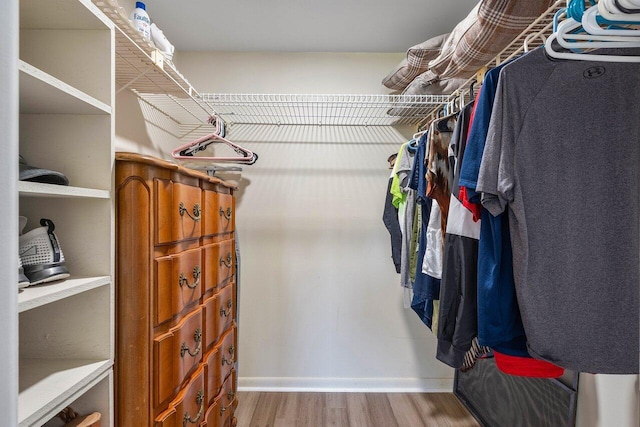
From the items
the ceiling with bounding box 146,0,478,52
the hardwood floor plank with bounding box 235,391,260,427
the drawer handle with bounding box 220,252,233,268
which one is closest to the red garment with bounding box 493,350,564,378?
the drawer handle with bounding box 220,252,233,268

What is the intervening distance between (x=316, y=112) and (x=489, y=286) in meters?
1.69

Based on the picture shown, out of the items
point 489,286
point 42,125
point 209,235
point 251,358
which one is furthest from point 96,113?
point 251,358

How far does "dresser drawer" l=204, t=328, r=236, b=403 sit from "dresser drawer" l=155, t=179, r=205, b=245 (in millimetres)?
540

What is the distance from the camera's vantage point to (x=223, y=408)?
1530 mm

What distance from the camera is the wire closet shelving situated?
1.12 meters

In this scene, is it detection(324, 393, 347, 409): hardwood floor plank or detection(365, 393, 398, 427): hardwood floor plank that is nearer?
detection(365, 393, 398, 427): hardwood floor plank

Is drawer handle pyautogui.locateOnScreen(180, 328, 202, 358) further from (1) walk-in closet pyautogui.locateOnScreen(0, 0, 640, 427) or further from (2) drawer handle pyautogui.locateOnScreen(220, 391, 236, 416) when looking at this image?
(2) drawer handle pyautogui.locateOnScreen(220, 391, 236, 416)

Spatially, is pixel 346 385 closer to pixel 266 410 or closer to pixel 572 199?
pixel 266 410

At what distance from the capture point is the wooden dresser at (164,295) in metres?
0.92

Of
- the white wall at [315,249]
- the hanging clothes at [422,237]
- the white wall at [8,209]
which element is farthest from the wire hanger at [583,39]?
the white wall at [315,249]

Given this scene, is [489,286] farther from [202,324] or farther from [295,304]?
[295,304]

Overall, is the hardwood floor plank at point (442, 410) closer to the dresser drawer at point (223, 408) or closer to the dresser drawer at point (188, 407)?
the dresser drawer at point (223, 408)

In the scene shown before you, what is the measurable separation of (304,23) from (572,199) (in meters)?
1.68

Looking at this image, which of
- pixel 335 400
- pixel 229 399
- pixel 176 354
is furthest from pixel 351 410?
pixel 176 354
